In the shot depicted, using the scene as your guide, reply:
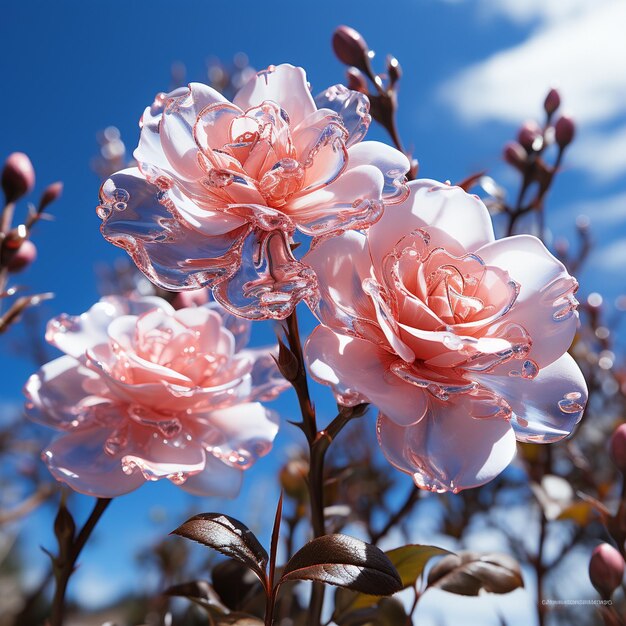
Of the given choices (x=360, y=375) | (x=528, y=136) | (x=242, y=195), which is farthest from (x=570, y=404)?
(x=528, y=136)

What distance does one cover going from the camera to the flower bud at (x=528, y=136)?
99cm

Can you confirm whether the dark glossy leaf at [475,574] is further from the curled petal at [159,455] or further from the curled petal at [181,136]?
the curled petal at [181,136]

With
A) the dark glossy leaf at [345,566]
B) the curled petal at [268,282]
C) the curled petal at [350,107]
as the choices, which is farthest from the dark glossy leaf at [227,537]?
the curled petal at [350,107]

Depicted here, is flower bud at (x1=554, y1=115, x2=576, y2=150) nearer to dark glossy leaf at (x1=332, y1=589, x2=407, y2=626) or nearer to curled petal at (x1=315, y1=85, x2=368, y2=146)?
curled petal at (x1=315, y1=85, x2=368, y2=146)

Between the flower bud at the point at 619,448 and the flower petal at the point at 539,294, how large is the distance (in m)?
0.30

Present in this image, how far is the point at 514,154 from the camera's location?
1041 mm

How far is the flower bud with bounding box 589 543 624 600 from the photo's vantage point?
0.61 metres

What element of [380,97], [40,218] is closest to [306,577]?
[380,97]

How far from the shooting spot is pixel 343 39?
800 millimetres

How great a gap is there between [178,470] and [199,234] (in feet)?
0.63

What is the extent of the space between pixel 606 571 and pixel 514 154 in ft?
2.12

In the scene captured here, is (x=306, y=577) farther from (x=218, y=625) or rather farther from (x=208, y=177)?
(x=208, y=177)

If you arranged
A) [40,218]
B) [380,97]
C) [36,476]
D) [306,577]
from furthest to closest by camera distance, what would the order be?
[36,476], [40,218], [380,97], [306,577]

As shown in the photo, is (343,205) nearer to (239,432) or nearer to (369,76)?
(239,432)
